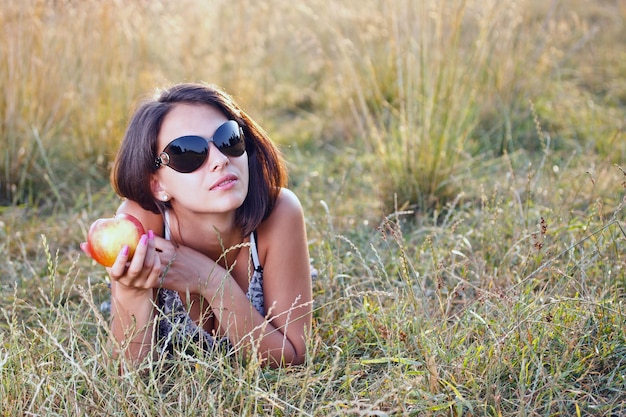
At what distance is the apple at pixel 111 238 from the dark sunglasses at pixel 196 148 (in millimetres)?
233

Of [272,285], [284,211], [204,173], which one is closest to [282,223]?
[284,211]

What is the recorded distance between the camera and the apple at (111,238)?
188 centimetres

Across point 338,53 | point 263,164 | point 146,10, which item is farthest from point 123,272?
point 338,53

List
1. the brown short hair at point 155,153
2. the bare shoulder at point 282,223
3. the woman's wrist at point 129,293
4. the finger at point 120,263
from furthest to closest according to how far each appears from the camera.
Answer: the bare shoulder at point 282,223, the brown short hair at point 155,153, the woman's wrist at point 129,293, the finger at point 120,263

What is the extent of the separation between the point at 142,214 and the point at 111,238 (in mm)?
375

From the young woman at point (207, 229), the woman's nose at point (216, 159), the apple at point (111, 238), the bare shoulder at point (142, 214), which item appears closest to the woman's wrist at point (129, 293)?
the young woman at point (207, 229)

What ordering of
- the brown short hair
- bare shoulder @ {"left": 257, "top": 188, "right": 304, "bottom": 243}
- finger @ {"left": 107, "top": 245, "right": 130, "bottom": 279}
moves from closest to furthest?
finger @ {"left": 107, "top": 245, "right": 130, "bottom": 279}
the brown short hair
bare shoulder @ {"left": 257, "top": 188, "right": 304, "bottom": 243}

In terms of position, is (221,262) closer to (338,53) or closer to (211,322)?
(211,322)

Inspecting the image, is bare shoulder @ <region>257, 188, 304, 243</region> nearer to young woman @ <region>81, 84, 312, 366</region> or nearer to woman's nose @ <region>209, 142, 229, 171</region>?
young woman @ <region>81, 84, 312, 366</region>

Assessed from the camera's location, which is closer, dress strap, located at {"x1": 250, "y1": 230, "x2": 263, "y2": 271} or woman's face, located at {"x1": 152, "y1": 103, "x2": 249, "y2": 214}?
woman's face, located at {"x1": 152, "y1": 103, "x2": 249, "y2": 214}

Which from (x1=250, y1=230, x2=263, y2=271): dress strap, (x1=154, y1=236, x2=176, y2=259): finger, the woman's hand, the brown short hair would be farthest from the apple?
(x1=250, y1=230, x2=263, y2=271): dress strap

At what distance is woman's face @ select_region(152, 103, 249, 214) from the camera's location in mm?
2047

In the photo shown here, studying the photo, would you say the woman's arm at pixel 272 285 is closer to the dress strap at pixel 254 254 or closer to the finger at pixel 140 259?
the dress strap at pixel 254 254

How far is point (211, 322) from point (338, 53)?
10.9 feet
